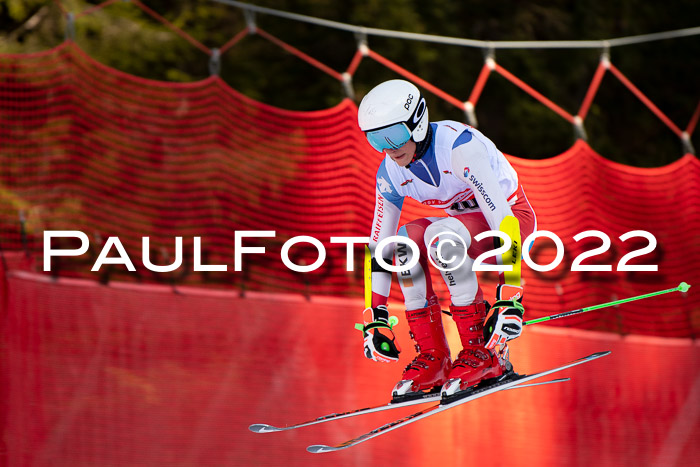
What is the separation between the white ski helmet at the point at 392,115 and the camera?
372cm

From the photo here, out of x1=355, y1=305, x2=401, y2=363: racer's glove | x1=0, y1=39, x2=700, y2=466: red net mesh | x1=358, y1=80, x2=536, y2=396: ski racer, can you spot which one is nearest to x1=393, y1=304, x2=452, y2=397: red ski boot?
x1=358, y1=80, x2=536, y2=396: ski racer

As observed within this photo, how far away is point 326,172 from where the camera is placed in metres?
8.10

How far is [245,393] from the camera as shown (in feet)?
23.0

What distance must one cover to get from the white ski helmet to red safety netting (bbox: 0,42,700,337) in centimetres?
304

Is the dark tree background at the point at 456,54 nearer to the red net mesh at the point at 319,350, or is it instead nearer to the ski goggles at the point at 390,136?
the red net mesh at the point at 319,350

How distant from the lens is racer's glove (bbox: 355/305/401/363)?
13.2ft

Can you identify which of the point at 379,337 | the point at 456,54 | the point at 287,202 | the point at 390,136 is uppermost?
the point at 456,54

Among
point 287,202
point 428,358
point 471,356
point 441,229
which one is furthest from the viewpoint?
point 287,202

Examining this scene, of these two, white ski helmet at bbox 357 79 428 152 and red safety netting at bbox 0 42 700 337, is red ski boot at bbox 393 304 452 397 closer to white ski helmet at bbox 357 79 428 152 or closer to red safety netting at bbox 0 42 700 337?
white ski helmet at bbox 357 79 428 152

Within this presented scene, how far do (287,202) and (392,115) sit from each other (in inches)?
208

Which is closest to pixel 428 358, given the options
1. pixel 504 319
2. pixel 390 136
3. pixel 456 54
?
pixel 504 319

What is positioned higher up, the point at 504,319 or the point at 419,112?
the point at 419,112

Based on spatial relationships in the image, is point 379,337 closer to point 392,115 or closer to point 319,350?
point 392,115

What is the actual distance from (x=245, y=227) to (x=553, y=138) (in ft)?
26.6
